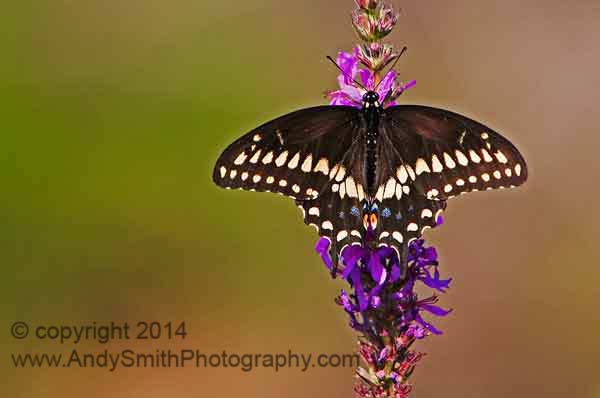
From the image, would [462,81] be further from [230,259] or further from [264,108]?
[230,259]

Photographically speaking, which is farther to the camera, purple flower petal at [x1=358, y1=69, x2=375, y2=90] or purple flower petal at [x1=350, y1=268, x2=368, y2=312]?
purple flower petal at [x1=358, y1=69, x2=375, y2=90]

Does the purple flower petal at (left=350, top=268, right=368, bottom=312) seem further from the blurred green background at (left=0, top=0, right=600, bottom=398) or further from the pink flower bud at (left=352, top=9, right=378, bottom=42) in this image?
the blurred green background at (left=0, top=0, right=600, bottom=398)

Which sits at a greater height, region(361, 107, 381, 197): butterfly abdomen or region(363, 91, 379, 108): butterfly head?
region(363, 91, 379, 108): butterfly head

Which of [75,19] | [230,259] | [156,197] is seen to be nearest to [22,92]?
[75,19]

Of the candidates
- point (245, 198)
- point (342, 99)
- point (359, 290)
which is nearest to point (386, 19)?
point (342, 99)

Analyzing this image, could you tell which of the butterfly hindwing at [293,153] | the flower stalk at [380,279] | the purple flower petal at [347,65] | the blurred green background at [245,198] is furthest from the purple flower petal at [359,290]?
the blurred green background at [245,198]

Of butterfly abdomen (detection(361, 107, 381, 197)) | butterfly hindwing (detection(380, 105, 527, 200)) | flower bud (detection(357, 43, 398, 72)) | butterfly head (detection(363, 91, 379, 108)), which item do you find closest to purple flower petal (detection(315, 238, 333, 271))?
butterfly abdomen (detection(361, 107, 381, 197))

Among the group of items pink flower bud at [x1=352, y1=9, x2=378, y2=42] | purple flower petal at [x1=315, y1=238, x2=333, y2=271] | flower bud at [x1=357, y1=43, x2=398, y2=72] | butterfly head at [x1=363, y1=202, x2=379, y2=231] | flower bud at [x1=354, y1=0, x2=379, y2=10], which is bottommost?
purple flower petal at [x1=315, y1=238, x2=333, y2=271]
